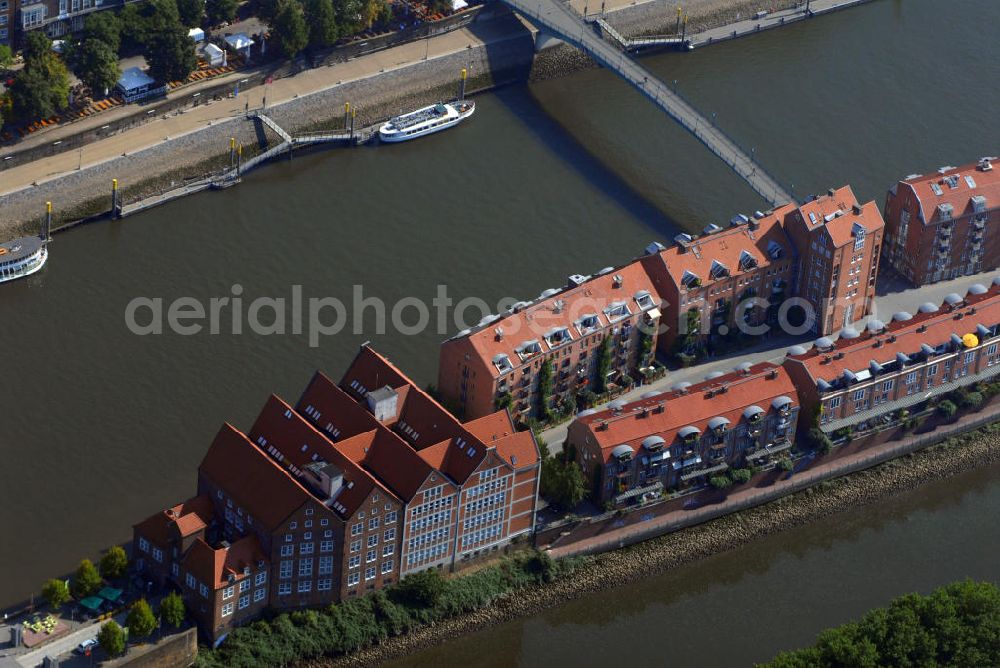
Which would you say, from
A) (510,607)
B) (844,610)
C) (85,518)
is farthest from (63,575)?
(844,610)

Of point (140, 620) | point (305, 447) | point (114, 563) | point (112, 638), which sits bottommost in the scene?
point (112, 638)

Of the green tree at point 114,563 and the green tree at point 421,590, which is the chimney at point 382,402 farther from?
the green tree at point 114,563

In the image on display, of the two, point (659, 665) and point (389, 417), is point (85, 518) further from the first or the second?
point (659, 665)

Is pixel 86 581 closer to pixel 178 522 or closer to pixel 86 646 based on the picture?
pixel 86 646

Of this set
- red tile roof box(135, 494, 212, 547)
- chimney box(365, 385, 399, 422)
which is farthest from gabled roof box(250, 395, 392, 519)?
red tile roof box(135, 494, 212, 547)

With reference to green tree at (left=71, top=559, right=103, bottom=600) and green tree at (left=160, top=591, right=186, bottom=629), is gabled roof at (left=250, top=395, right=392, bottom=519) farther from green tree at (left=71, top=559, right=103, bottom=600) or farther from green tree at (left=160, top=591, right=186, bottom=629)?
green tree at (left=71, top=559, right=103, bottom=600)

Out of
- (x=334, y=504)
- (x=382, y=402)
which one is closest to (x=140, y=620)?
(x=334, y=504)
